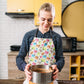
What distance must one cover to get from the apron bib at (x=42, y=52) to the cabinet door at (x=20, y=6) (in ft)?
5.37

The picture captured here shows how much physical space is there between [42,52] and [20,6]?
1.78 meters

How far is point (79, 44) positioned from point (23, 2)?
1572 millimetres

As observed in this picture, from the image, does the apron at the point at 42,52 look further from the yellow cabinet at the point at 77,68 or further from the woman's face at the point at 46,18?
the yellow cabinet at the point at 77,68

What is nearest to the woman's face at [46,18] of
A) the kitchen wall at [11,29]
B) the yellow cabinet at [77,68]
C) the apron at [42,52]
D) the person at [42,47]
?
the person at [42,47]

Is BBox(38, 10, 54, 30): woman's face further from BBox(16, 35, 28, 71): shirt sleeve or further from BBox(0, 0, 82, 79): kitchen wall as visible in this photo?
BBox(0, 0, 82, 79): kitchen wall

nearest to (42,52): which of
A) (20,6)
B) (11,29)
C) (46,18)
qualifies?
(46,18)

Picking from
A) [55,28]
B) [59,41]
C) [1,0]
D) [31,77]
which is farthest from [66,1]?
[31,77]

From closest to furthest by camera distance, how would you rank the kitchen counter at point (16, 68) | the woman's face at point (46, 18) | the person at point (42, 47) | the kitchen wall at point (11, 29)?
the woman's face at point (46, 18), the person at point (42, 47), the kitchen counter at point (16, 68), the kitchen wall at point (11, 29)

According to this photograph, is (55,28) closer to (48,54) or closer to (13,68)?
(13,68)

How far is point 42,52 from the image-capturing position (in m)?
1.22

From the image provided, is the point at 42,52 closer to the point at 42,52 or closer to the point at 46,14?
the point at 42,52

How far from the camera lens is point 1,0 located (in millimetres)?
3115

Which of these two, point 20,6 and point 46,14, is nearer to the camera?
point 46,14

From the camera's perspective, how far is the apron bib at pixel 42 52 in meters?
1.19
